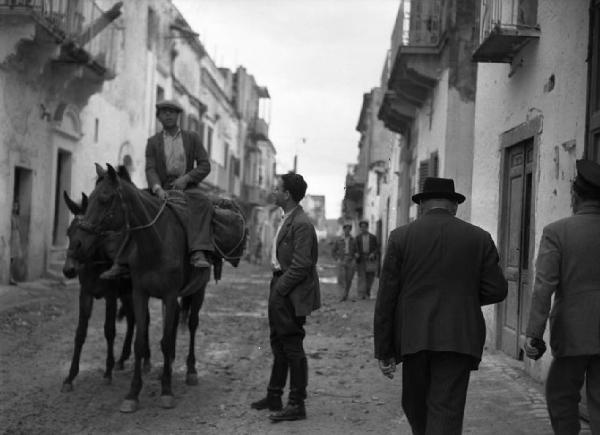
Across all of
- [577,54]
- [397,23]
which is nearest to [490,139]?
[577,54]

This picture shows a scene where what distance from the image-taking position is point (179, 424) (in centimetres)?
628

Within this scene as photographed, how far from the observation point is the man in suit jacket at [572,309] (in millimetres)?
4480

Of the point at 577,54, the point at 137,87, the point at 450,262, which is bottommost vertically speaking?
the point at 450,262

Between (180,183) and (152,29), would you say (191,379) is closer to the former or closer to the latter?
(180,183)

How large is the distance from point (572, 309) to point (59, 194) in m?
16.1

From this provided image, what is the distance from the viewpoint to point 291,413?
6410mm

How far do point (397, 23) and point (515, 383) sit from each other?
1071 centimetres

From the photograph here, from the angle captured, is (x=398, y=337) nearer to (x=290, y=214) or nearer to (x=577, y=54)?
(x=290, y=214)

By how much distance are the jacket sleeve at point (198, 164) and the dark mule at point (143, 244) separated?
1.81 ft

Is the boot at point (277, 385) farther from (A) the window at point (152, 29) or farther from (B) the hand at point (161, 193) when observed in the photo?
(A) the window at point (152, 29)

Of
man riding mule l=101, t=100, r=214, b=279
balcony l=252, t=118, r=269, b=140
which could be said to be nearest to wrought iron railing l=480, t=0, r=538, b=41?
man riding mule l=101, t=100, r=214, b=279

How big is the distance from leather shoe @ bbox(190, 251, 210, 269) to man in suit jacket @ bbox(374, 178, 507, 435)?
10.4ft

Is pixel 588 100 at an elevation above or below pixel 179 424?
above

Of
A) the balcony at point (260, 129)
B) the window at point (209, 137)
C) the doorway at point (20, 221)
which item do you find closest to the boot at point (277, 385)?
the doorway at point (20, 221)
